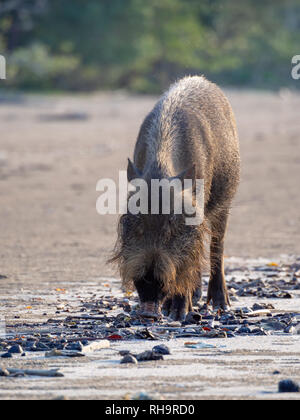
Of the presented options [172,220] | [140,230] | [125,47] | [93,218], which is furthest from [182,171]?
[125,47]

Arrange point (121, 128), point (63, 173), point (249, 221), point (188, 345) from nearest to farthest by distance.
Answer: point (188, 345) → point (249, 221) → point (63, 173) → point (121, 128)

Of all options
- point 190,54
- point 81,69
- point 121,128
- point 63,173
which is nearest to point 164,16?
point 190,54

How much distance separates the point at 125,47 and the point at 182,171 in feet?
130

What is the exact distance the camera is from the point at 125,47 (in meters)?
46.4

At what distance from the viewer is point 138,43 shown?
46906mm

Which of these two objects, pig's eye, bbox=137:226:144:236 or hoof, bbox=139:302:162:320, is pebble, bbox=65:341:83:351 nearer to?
hoof, bbox=139:302:162:320

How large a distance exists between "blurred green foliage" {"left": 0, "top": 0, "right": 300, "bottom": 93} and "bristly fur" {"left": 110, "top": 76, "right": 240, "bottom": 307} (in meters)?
28.3

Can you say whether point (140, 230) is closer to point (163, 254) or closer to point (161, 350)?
point (163, 254)

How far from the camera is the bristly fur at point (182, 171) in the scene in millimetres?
6906

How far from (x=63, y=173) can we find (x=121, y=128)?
923cm

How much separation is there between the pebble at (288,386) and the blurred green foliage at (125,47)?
32006 mm

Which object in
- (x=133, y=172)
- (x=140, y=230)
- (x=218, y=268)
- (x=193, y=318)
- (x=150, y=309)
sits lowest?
(x=193, y=318)
